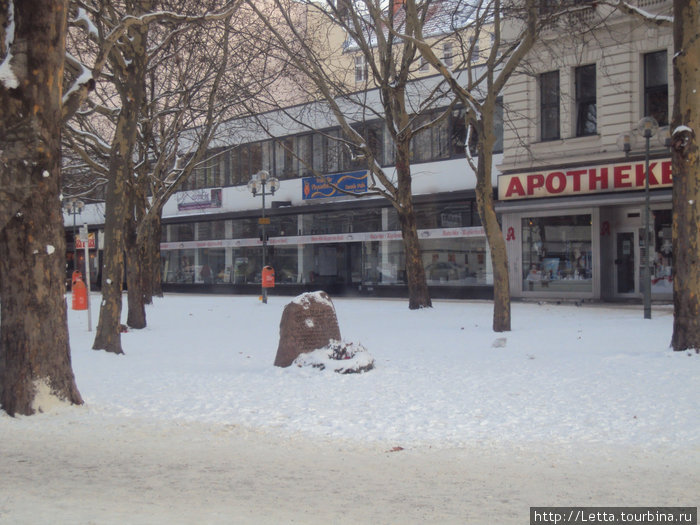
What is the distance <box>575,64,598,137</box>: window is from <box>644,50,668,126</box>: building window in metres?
1.62

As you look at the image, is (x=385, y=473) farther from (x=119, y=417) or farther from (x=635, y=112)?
(x=635, y=112)

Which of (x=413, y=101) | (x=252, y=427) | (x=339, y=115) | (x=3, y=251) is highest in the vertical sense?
(x=413, y=101)

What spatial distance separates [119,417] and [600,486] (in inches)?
184

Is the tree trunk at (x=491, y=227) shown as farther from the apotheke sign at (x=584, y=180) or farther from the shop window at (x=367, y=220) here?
the shop window at (x=367, y=220)

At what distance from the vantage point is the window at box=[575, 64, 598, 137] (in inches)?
848

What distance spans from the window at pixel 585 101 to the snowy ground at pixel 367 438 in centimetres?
1177

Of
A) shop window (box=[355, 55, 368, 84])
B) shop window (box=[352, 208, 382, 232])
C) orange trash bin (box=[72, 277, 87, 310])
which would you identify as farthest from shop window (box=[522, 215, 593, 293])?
orange trash bin (box=[72, 277, 87, 310])

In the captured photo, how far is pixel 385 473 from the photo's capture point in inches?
202

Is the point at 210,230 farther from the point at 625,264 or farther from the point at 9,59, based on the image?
the point at 9,59

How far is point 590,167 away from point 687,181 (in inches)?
466

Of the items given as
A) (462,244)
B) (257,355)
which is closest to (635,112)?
(462,244)

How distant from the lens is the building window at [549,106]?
2225cm

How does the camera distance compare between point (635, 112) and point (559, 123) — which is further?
point (559, 123)

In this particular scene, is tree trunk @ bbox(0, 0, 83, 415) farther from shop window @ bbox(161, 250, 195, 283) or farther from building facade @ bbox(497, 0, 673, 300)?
shop window @ bbox(161, 250, 195, 283)
